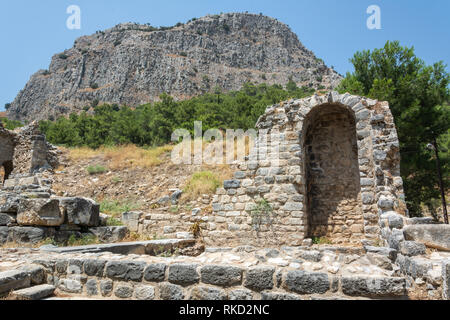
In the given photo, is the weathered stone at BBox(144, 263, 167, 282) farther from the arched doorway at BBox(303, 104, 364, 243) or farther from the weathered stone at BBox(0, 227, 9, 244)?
the arched doorway at BBox(303, 104, 364, 243)

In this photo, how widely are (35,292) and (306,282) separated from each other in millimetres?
2933

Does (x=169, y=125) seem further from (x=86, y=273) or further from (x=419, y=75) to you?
(x=86, y=273)

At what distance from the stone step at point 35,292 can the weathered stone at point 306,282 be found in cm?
272

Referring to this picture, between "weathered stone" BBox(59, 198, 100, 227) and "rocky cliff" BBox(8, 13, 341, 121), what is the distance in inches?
2437

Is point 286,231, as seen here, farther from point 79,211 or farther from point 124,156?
point 124,156

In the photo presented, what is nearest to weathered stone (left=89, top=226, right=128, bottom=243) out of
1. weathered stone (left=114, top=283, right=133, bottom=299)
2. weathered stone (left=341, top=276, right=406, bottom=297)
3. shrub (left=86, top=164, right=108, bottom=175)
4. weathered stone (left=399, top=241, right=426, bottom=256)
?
weathered stone (left=114, top=283, right=133, bottom=299)

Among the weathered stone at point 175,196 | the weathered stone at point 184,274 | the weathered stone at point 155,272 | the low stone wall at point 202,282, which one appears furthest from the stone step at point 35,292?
the weathered stone at point 175,196

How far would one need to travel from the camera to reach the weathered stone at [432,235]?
144 inches

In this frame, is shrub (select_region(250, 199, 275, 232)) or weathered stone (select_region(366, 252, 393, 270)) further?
shrub (select_region(250, 199, 275, 232))

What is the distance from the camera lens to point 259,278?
2.76m

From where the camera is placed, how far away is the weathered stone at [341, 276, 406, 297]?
2.43m

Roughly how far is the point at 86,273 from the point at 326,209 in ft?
20.6

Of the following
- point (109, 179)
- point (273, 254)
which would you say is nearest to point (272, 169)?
point (273, 254)

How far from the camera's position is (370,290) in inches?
98.3
